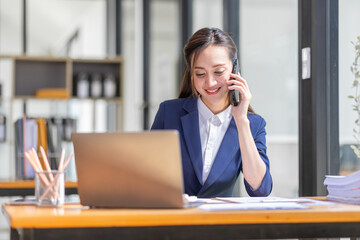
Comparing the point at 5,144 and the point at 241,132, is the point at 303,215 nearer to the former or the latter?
the point at 241,132

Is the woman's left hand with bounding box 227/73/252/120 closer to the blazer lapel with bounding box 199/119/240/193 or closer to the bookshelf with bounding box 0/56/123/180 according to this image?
the blazer lapel with bounding box 199/119/240/193

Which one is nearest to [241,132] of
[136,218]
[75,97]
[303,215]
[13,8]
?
[303,215]

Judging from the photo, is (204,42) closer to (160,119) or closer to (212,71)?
(212,71)

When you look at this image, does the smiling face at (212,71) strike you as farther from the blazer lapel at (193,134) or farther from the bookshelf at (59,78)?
the bookshelf at (59,78)

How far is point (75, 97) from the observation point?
20.0ft

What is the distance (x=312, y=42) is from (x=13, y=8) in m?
6.07

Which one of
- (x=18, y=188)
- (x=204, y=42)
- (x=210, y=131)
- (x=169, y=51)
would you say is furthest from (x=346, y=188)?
(x=169, y=51)

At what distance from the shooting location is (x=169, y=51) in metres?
6.77

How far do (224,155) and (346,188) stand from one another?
1.68 feet

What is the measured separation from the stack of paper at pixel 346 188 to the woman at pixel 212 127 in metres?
0.27

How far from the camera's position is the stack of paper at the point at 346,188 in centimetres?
181

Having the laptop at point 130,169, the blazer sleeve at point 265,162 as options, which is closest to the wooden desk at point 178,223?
the laptop at point 130,169

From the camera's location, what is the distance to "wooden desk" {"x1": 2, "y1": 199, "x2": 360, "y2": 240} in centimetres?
138

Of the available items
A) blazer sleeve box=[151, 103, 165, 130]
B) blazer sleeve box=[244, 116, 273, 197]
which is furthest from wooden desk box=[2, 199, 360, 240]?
blazer sleeve box=[151, 103, 165, 130]
